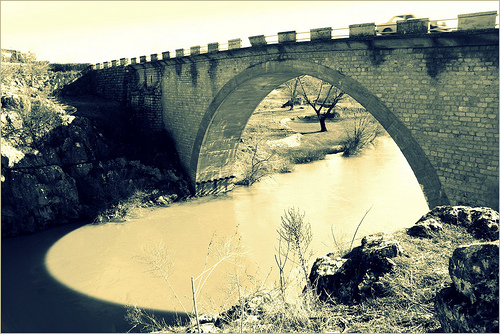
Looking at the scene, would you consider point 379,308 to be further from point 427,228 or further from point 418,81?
point 418,81

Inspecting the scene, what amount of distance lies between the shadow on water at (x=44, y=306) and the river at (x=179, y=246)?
0.11 ft

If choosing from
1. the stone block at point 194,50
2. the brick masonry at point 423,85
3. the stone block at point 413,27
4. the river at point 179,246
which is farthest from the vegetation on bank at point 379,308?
the stone block at point 194,50

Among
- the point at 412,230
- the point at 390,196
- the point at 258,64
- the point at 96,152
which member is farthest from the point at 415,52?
the point at 96,152

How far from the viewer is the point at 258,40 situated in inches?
606

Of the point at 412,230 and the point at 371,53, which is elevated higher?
the point at 371,53

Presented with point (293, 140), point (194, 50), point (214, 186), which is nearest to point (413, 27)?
point (194, 50)

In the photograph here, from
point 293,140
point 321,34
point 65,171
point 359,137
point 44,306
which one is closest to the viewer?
point 44,306

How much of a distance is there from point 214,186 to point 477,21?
15542 mm

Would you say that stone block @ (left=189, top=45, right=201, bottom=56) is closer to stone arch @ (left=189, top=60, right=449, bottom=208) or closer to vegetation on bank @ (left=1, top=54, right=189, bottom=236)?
stone arch @ (left=189, top=60, right=449, bottom=208)

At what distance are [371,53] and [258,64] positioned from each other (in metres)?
5.38

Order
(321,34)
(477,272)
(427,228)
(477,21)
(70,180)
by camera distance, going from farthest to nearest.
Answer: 1. (70,180)
2. (321,34)
3. (477,21)
4. (427,228)
5. (477,272)

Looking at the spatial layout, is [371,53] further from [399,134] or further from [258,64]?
[258,64]

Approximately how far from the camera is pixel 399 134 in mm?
11555

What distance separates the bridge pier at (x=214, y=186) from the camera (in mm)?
21391
